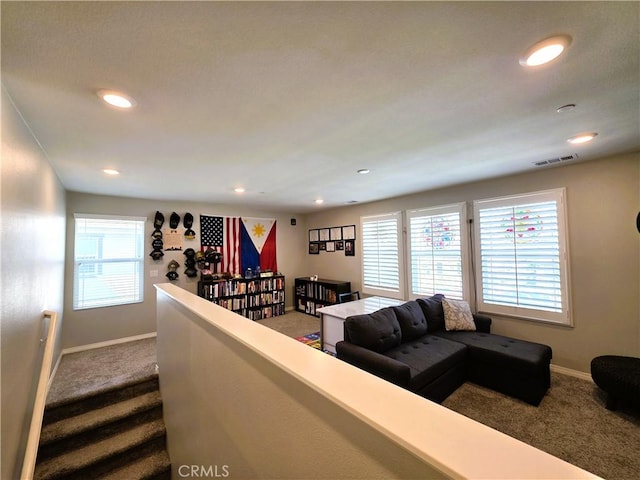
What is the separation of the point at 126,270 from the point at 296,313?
3.41m

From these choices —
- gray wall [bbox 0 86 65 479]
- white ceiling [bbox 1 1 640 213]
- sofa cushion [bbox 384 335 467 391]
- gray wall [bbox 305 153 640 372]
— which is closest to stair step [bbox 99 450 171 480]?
gray wall [bbox 0 86 65 479]

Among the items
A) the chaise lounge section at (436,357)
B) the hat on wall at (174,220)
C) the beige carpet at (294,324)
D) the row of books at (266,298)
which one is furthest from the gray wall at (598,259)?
the hat on wall at (174,220)

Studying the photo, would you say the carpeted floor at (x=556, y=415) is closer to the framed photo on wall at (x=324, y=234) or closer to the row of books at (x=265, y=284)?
the row of books at (x=265, y=284)

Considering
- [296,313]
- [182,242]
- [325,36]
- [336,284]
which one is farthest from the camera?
[296,313]

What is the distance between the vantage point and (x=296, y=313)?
604 centimetres

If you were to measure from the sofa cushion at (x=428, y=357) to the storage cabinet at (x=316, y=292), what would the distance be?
2.45m

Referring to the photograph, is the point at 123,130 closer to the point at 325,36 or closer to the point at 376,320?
the point at 325,36

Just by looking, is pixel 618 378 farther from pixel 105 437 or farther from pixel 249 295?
pixel 249 295

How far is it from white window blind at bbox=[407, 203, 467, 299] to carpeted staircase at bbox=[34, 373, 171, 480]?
13.0ft

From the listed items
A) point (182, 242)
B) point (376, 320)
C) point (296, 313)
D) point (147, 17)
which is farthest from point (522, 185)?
point (182, 242)

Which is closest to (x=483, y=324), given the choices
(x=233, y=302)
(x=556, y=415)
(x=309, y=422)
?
(x=556, y=415)

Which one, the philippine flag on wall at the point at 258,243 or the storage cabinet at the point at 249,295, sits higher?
the philippine flag on wall at the point at 258,243

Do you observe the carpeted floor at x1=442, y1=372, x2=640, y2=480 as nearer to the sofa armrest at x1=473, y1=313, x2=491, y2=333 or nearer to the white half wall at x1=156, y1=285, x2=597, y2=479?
the sofa armrest at x1=473, y1=313, x2=491, y2=333

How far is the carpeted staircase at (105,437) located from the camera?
231 centimetres
